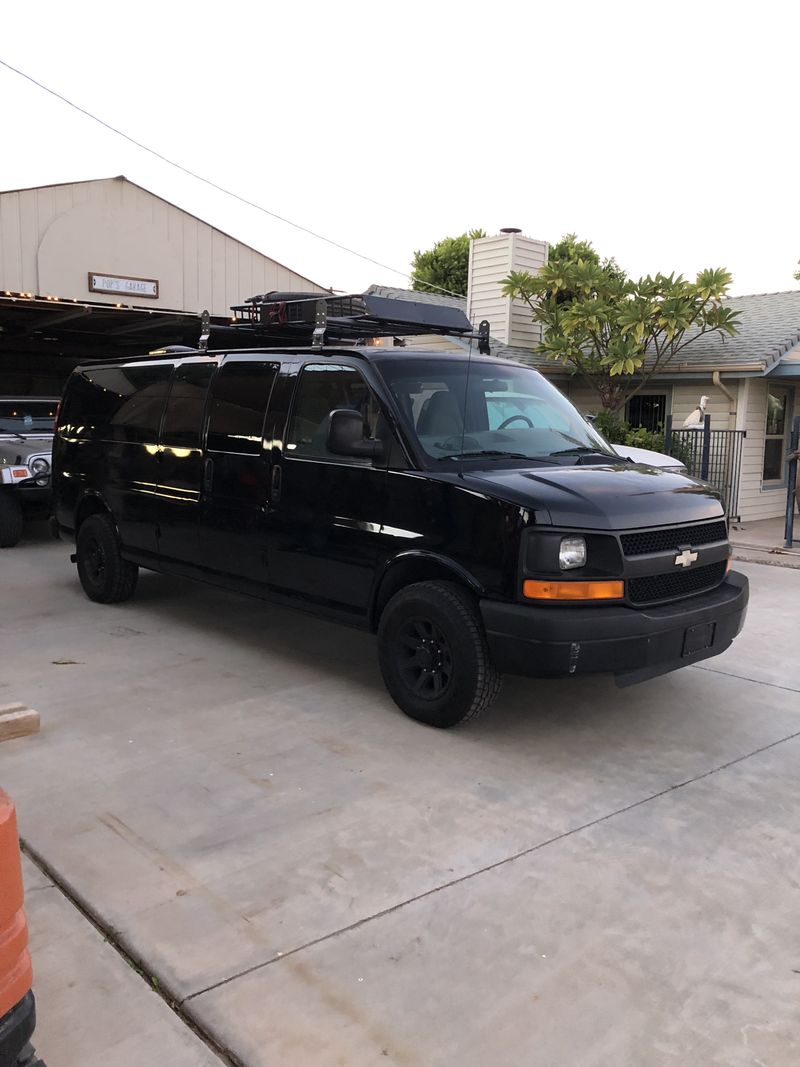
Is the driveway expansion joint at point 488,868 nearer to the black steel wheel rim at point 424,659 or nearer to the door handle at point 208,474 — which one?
the black steel wheel rim at point 424,659

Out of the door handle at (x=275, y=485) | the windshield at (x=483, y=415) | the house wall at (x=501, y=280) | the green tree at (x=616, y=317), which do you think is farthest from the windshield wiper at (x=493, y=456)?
the house wall at (x=501, y=280)

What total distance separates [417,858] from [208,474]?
3.31 meters

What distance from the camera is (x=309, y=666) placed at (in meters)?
5.70

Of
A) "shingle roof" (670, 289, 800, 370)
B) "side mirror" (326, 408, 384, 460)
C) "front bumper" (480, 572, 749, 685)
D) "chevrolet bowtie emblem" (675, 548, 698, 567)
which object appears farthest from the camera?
"shingle roof" (670, 289, 800, 370)

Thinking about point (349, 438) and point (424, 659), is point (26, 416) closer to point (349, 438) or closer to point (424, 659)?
point (349, 438)

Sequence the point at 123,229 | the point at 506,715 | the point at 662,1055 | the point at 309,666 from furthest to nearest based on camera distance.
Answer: the point at 123,229
the point at 309,666
the point at 506,715
the point at 662,1055

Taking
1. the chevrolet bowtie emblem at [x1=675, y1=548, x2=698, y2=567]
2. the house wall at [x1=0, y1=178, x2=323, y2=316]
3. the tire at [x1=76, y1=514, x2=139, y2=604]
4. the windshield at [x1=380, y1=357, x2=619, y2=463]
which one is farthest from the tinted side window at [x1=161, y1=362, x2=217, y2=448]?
the house wall at [x1=0, y1=178, x2=323, y2=316]

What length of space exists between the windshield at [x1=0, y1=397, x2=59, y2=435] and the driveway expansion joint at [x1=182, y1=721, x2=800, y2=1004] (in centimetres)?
934

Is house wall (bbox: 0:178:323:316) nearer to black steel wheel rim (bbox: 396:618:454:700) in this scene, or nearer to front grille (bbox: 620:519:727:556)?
black steel wheel rim (bbox: 396:618:454:700)

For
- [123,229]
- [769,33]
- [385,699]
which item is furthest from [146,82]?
[385,699]

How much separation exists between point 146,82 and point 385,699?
13260mm

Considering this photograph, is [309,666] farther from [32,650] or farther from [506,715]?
[32,650]

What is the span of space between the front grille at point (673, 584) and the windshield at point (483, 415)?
2.97ft

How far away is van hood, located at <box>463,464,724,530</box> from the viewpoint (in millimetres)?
4152
